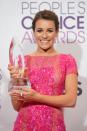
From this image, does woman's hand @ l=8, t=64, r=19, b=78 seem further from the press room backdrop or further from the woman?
the press room backdrop

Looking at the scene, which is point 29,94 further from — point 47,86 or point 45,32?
point 45,32

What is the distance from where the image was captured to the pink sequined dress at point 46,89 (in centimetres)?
143

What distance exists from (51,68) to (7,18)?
2.46 feet

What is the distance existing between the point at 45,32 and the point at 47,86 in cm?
22

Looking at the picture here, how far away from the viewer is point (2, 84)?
2090 mm

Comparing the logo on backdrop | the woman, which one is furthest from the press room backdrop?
the woman

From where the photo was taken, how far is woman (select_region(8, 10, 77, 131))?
140 centimetres

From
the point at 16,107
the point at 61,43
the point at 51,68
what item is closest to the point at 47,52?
the point at 51,68

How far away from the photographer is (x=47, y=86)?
4.74 ft

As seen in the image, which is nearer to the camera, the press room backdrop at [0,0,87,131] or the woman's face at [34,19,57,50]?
the woman's face at [34,19,57,50]

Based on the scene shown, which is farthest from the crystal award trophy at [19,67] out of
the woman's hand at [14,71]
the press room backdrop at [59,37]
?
the press room backdrop at [59,37]

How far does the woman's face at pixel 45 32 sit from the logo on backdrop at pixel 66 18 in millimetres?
593

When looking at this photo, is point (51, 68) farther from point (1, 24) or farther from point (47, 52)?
point (1, 24)

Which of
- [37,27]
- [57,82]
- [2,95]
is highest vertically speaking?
[37,27]
